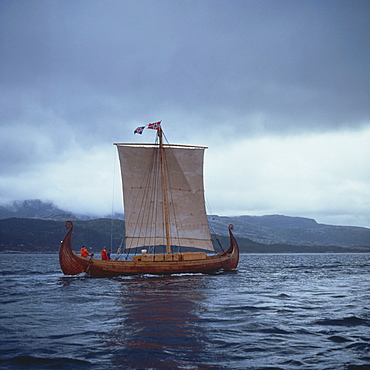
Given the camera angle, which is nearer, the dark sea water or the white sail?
the dark sea water

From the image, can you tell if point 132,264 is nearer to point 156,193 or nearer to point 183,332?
point 156,193

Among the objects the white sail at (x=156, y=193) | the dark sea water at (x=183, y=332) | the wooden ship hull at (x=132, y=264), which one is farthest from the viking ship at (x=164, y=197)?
the dark sea water at (x=183, y=332)

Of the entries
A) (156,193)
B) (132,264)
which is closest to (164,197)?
(156,193)

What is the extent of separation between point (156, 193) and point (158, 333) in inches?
1224

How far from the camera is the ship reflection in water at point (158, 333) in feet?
34.1

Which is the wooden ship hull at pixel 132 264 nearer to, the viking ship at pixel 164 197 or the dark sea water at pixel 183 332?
the viking ship at pixel 164 197

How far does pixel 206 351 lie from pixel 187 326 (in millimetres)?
3407

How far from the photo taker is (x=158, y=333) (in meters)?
13.4

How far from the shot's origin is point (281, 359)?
10492 millimetres

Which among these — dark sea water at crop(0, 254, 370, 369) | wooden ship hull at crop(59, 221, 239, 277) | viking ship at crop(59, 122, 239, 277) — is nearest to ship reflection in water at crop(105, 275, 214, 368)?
dark sea water at crop(0, 254, 370, 369)

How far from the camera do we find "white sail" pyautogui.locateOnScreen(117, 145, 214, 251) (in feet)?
144

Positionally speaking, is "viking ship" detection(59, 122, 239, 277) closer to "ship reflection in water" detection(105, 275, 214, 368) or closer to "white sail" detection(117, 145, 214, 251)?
"white sail" detection(117, 145, 214, 251)

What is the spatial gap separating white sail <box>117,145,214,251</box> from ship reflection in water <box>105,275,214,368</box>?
2182 centimetres

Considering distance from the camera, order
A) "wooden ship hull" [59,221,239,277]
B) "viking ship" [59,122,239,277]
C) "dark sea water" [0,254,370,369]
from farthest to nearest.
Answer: "viking ship" [59,122,239,277], "wooden ship hull" [59,221,239,277], "dark sea water" [0,254,370,369]
